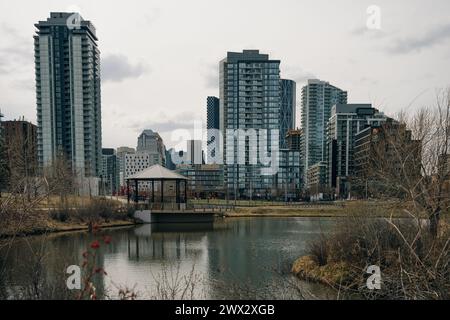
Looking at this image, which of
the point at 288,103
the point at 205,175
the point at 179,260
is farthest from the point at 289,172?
the point at 179,260

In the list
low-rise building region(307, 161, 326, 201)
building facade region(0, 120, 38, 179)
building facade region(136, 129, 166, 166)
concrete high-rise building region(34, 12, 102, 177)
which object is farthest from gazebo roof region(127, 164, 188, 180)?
building facade region(136, 129, 166, 166)

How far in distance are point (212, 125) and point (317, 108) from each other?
105ft

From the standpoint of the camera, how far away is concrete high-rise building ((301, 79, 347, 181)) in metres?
82.4

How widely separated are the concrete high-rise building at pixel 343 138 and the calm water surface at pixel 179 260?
38.4 m

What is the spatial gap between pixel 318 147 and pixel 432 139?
7534cm

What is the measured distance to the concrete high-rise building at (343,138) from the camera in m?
52.9

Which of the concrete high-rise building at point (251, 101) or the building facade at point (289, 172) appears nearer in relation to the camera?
the concrete high-rise building at point (251, 101)

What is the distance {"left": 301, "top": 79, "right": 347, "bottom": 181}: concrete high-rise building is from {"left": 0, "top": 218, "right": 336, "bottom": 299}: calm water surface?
216 feet

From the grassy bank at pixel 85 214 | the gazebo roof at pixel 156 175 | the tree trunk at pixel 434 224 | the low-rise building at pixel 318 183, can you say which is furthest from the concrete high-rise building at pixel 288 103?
the tree trunk at pixel 434 224

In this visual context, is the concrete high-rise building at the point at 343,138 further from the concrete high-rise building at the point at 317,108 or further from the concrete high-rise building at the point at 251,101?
the concrete high-rise building at the point at 317,108

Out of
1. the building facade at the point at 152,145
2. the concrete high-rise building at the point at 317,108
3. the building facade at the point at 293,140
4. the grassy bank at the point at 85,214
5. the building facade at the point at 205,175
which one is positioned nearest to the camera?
the grassy bank at the point at 85,214

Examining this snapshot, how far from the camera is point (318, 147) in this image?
8175cm
